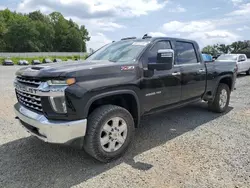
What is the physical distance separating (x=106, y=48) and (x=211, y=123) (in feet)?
9.24

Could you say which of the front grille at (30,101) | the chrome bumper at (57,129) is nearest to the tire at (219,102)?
the chrome bumper at (57,129)

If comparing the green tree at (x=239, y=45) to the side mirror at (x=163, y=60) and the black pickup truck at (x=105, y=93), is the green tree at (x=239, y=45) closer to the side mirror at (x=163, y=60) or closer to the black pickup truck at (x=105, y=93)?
the black pickup truck at (x=105, y=93)

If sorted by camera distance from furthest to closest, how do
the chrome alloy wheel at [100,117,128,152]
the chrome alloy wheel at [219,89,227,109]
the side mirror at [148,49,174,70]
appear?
the chrome alloy wheel at [219,89,227,109] < the side mirror at [148,49,174,70] < the chrome alloy wheel at [100,117,128,152]

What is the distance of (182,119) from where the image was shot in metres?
5.71

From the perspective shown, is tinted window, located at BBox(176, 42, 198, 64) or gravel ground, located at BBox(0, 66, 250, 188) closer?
gravel ground, located at BBox(0, 66, 250, 188)

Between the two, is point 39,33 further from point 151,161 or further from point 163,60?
point 151,161

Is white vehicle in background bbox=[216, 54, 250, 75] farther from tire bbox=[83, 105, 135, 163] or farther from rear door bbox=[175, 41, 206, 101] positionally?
tire bbox=[83, 105, 135, 163]

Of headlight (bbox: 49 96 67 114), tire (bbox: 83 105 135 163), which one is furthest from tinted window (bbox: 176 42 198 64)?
headlight (bbox: 49 96 67 114)

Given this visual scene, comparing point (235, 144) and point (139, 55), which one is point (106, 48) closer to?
point (139, 55)

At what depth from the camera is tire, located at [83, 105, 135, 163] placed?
3369mm

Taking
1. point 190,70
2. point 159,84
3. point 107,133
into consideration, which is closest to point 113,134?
point 107,133

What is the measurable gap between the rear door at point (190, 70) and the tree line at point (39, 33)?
8792 cm

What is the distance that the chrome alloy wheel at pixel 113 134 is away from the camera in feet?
11.6

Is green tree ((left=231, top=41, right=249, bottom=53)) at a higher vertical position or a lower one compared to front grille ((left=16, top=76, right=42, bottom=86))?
higher
